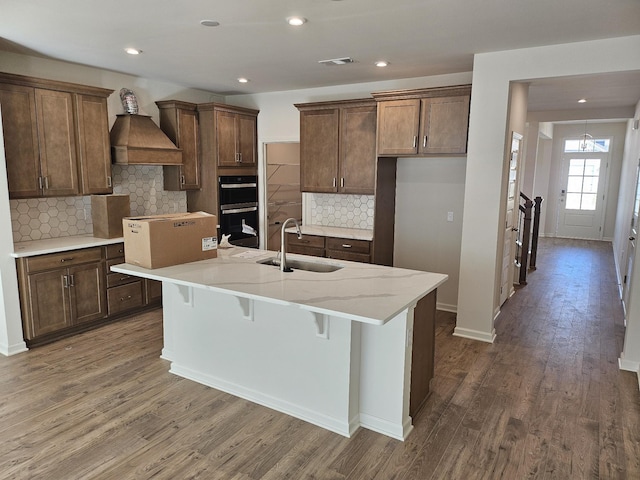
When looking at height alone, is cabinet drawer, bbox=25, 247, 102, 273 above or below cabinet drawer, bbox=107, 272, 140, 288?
above

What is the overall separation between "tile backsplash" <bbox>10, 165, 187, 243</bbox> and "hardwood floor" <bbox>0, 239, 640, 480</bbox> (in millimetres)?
1180

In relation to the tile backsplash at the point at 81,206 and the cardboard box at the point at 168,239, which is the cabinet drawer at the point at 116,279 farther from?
the cardboard box at the point at 168,239

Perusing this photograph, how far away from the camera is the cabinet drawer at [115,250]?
450 centimetres

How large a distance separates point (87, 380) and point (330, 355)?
2.01 m

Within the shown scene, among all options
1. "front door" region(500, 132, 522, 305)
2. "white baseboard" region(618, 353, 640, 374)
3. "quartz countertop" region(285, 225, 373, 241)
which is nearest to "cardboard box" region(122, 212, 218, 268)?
"quartz countertop" region(285, 225, 373, 241)

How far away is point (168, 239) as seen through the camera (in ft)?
10.5

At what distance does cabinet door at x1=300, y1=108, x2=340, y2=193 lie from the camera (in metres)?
5.22

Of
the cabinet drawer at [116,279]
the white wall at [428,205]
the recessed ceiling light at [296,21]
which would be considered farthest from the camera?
the white wall at [428,205]

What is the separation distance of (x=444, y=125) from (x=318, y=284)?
243 centimetres

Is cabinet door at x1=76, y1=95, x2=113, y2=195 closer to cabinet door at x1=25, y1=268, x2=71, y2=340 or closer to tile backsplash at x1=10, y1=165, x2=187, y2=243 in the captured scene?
tile backsplash at x1=10, y1=165, x2=187, y2=243

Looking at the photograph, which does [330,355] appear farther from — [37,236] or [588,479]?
[37,236]

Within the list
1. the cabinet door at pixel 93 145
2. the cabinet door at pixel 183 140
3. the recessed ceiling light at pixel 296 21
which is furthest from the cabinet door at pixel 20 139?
the recessed ceiling light at pixel 296 21

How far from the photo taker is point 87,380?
3.42 metres

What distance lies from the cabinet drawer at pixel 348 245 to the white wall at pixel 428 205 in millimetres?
577
